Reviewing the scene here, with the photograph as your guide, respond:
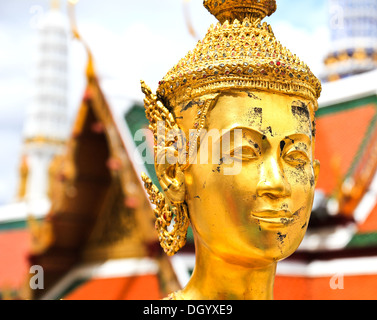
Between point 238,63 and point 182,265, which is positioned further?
point 182,265

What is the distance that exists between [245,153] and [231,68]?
25cm

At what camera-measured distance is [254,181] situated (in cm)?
204

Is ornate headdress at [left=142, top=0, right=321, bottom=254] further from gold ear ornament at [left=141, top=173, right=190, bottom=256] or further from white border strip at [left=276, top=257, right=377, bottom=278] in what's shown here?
white border strip at [left=276, top=257, right=377, bottom=278]

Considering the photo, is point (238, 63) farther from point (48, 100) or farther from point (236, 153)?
point (48, 100)

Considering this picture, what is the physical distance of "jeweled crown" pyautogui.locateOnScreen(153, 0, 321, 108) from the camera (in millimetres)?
2109

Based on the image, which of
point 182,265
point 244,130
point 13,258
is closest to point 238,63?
point 244,130

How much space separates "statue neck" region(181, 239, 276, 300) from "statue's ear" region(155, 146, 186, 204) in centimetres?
17

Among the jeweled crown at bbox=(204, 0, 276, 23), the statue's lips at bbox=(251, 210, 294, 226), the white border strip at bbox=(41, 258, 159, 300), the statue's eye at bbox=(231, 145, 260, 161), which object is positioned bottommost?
the statue's lips at bbox=(251, 210, 294, 226)

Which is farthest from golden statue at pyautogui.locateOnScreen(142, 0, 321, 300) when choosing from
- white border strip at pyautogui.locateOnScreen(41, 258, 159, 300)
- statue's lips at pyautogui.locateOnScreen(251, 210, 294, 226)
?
white border strip at pyautogui.locateOnScreen(41, 258, 159, 300)

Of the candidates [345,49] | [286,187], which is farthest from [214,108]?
[345,49]

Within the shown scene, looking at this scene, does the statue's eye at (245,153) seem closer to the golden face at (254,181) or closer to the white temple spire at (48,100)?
the golden face at (254,181)

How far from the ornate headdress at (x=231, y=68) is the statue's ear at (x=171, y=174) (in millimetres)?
37

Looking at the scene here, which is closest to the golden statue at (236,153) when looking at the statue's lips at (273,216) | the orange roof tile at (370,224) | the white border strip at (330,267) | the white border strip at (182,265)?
the statue's lips at (273,216)

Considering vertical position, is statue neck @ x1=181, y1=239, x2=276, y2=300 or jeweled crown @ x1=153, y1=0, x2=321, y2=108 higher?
jeweled crown @ x1=153, y1=0, x2=321, y2=108
